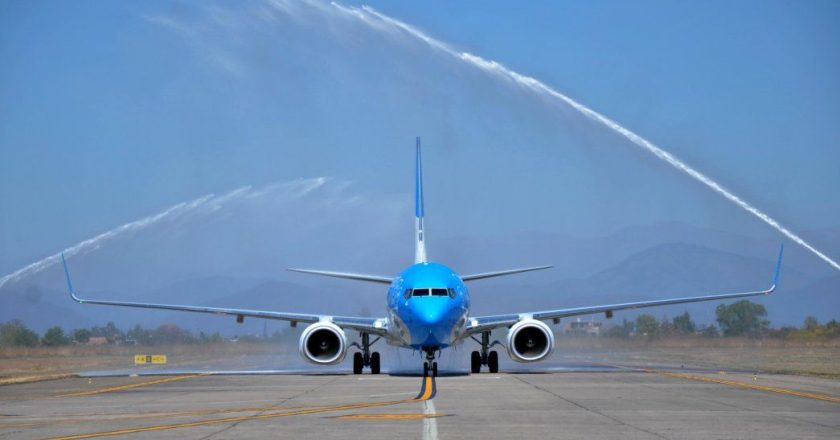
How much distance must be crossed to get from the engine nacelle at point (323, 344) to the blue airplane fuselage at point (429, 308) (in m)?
3.23

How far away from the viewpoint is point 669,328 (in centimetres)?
8056

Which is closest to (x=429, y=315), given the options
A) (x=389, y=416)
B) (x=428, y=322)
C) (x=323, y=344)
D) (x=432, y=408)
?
(x=428, y=322)

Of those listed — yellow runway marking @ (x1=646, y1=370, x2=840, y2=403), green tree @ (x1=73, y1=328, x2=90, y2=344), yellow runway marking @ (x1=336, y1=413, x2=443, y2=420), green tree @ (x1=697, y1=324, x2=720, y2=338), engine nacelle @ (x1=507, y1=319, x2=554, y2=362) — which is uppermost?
green tree @ (x1=73, y1=328, x2=90, y2=344)

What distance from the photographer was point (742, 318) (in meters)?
103

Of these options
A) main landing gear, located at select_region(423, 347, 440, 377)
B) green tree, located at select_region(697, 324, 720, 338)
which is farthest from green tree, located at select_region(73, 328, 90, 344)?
main landing gear, located at select_region(423, 347, 440, 377)

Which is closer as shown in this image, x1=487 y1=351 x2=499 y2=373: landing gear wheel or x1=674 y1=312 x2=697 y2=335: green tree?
x1=487 y1=351 x2=499 y2=373: landing gear wheel

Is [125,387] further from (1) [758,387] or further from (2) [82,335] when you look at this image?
(2) [82,335]

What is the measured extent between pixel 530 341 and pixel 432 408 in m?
20.8

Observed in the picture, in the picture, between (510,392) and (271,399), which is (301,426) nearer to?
(271,399)

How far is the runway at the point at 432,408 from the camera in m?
18.8

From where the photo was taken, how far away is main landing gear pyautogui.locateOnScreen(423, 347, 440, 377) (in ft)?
135

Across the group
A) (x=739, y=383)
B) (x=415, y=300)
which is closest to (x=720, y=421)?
(x=739, y=383)

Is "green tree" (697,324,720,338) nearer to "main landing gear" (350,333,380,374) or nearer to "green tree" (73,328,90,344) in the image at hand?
"main landing gear" (350,333,380,374)

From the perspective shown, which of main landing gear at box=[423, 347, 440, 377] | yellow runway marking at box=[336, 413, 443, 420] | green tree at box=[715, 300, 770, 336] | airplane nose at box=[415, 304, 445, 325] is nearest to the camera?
yellow runway marking at box=[336, 413, 443, 420]
